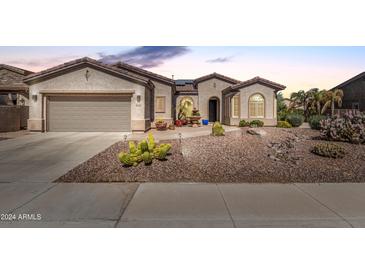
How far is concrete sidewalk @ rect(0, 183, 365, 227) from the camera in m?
3.93

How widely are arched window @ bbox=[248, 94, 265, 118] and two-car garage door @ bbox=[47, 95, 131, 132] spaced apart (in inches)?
420

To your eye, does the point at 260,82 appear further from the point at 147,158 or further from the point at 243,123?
the point at 147,158

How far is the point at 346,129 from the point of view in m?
9.62

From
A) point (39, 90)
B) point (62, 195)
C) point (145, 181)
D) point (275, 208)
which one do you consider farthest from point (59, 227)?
point (39, 90)

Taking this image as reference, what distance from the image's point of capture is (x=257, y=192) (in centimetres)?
525

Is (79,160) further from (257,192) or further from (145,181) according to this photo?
(257,192)

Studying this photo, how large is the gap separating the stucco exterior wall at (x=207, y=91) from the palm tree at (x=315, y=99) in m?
10.4

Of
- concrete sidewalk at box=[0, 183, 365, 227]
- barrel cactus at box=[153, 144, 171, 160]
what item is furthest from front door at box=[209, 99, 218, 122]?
concrete sidewalk at box=[0, 183, 365, 227]

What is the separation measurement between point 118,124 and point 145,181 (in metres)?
10.4

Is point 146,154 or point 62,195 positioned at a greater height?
point 146,154

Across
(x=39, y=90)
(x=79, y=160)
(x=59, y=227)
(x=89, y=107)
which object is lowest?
(x=59, y=227)

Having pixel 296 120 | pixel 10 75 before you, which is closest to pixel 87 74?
pixel 10 75

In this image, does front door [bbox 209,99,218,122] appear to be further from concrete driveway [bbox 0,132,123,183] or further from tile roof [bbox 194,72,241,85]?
concrete driveway [bbox 0,132,123,183]

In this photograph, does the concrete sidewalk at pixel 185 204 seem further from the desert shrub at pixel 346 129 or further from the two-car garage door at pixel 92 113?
the two-car garage door at pixel 92 113
